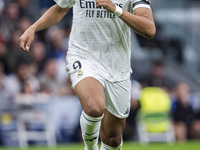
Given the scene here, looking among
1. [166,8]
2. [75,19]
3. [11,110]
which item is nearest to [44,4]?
[166,8]

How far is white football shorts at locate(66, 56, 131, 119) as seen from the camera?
6152 mm

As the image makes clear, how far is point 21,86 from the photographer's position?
13.2 m

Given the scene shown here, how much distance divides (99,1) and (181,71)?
12531 millimetres

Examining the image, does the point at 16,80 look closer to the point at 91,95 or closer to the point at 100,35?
the point at 100,35

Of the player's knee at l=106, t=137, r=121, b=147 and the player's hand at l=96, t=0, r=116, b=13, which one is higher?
the player's hand at l=96, t=0, r=116, b=13

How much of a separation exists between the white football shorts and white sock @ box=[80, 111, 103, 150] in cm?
46

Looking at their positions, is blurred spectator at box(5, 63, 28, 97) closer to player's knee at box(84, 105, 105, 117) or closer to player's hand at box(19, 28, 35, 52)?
player's hand at box(19, 28, 35, 52)

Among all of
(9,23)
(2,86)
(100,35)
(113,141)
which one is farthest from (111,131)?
(9,23)

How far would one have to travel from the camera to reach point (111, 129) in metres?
6.54

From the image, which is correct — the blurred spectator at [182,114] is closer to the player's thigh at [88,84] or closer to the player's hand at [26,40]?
the player's thigh at [88,84]

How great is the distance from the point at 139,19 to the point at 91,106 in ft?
3.48

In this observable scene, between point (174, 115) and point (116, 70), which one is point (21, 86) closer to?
point (174, 115)

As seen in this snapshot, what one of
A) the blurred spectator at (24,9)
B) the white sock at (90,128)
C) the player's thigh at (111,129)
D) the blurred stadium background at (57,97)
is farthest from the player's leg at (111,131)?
the blurred spectator at (24,9)

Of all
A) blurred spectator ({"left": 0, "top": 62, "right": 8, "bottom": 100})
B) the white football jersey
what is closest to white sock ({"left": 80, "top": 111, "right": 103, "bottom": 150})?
the white football jersey
